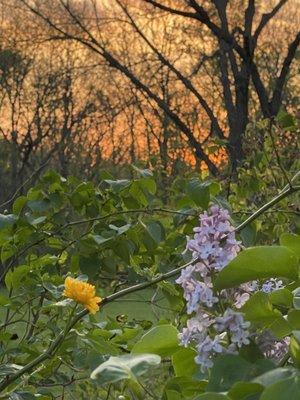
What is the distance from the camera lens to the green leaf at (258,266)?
723mm

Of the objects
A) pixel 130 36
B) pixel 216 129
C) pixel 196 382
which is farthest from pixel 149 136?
pixel 196 382

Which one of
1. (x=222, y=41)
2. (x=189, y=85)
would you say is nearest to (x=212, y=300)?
(x=222, y=41)

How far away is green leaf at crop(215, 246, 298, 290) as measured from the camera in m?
0.72

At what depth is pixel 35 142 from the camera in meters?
18.7

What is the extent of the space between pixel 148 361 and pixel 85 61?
16.7m

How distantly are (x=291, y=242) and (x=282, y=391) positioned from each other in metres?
0.31

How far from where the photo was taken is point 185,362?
2.74ft

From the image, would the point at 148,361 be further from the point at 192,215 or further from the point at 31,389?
the point at 192,215

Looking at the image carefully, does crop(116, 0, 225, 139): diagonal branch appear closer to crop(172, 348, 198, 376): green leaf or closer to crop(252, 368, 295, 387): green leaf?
crop(172, 348, 198, 376): green leaf

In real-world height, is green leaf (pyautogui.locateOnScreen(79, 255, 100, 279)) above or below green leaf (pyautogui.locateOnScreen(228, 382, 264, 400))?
below

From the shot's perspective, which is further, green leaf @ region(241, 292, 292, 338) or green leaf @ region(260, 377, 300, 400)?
green leaf @ region(241, 292, 292, 338)

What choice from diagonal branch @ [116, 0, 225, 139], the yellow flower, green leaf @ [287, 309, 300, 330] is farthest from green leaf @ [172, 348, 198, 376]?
diagonal branch @ [116, 0, 225, 139]

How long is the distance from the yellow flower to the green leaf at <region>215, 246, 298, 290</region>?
49 cm

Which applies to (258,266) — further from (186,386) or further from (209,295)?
(186,386)
